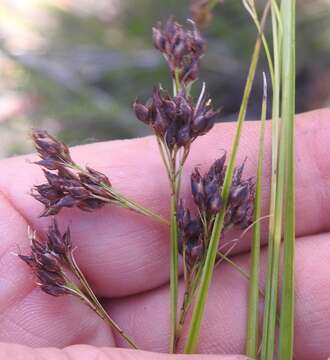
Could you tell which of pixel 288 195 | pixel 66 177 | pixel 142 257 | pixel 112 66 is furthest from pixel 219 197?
pixel 112 66

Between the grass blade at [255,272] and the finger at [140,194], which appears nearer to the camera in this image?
the grass blade at [255,272]

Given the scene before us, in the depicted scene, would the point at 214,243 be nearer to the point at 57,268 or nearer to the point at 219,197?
the point at 219,197

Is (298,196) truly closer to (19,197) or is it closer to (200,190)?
(200,190)

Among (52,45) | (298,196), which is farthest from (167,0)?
(298,196)

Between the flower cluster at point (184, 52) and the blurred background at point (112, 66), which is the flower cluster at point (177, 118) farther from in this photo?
the blurred background at point (112, 66)

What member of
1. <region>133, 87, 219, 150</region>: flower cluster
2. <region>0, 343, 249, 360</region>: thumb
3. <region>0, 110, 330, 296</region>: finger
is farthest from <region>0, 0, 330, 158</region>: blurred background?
<region>0, 343, 249, 360</region>: thumb

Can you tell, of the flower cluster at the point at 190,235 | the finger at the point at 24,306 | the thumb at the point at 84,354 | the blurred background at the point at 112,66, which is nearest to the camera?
the thumb at the point at 84,354

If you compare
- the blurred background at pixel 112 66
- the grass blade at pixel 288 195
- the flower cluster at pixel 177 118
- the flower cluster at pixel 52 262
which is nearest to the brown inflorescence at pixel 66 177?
the flower cluster at pixel 52 262
